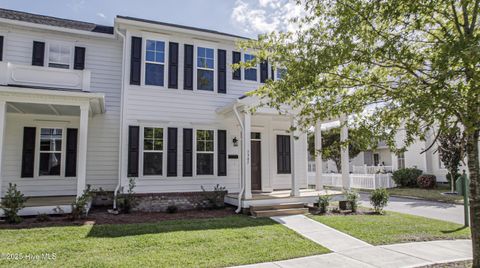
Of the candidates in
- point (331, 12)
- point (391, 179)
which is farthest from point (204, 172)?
point (391, 179)

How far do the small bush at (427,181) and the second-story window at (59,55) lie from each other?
19375 millimetres

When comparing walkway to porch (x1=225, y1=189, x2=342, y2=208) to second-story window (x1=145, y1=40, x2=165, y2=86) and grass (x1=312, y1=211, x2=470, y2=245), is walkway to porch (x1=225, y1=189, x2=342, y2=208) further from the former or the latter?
second-story window (x1=145, y1=40, x2=165, y2=86)

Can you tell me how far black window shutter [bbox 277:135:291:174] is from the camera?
1269cm

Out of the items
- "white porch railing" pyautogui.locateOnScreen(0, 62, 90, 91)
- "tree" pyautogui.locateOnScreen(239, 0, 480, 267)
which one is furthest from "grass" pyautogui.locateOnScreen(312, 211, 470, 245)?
"white porch railing" pyautogui.locateOnScreen(0, 62, 90, 91)

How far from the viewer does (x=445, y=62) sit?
3326 mm

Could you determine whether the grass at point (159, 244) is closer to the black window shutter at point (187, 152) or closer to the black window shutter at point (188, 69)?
the black window shutter at point (187, 152)

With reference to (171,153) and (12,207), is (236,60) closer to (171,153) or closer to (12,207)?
(171,153)

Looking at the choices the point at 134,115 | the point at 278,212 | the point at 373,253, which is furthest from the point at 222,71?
the point at 373,253

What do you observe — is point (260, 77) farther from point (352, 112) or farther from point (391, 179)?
point (391, 179)

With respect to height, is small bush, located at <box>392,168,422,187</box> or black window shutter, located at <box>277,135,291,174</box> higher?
black window shutter, located at <box>277,135,291,174</box>

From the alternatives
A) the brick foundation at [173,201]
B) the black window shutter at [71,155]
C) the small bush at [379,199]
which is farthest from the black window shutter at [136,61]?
the small bush at [379,199]

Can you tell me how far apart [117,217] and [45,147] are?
3.95m

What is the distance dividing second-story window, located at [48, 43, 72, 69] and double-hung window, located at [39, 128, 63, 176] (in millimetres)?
2229

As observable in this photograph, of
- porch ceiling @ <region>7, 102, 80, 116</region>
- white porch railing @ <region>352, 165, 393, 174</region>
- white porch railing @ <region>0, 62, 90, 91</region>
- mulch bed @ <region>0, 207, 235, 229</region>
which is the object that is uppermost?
white porch railing @ <region>0, 62, 90, 91</region>
